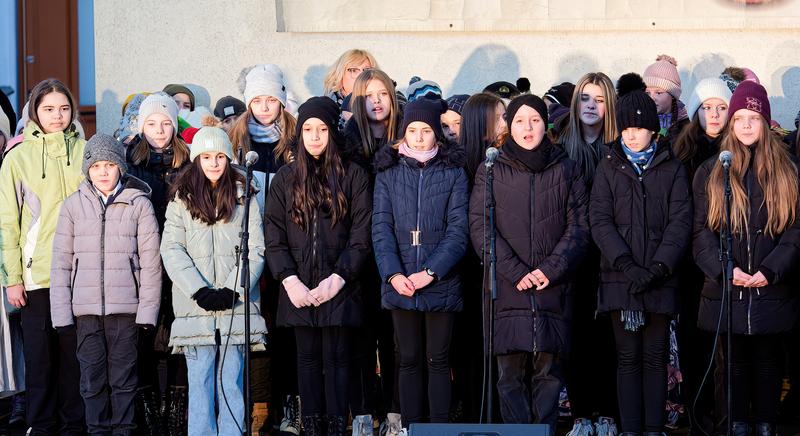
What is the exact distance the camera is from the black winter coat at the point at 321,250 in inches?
263

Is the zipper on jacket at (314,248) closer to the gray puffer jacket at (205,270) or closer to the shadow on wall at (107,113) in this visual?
the gray puffer jacket at (205,270)

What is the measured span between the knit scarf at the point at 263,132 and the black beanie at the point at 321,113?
62cm

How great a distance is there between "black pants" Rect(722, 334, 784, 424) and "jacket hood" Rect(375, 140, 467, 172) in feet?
5.88

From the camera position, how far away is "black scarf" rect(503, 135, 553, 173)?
257 inches

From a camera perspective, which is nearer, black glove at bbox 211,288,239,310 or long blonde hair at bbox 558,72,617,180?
black glove at bbox 211,288,239,310

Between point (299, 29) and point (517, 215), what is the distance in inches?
170

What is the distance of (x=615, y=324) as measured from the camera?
21.5 ft

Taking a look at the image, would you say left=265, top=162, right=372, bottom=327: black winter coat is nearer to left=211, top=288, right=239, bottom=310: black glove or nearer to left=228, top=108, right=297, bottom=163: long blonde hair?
left=211, top=288, right=239, bottom=310: black glove

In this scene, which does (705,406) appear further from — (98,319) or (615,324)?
(98,319)

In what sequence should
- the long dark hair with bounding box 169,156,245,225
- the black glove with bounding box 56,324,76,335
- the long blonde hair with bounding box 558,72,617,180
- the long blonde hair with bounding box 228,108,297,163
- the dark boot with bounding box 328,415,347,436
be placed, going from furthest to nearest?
the long blonde hair with bounding box 228,108,297,163 < the long blonde hair with bounding box 558,72,617,180 < the black glove with bounding box 56,324,76,335 < the long dark hair with bounding box 169,156,245,225 < the dark boot with bounding box 328,415,347,436

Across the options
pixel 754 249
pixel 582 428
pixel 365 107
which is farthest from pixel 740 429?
pixel 365 107

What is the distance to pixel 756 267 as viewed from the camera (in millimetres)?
6488

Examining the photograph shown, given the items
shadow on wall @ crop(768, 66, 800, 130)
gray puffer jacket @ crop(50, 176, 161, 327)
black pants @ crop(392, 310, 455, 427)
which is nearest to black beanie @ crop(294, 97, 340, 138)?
gray puffer jacket @ crop(50, 176, 161, 327)

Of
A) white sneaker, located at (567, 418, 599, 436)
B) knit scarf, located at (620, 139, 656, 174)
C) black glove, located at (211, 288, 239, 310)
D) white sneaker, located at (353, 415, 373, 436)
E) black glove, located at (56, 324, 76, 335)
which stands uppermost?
knit scarf, located at (620, 139, 656, 174)
